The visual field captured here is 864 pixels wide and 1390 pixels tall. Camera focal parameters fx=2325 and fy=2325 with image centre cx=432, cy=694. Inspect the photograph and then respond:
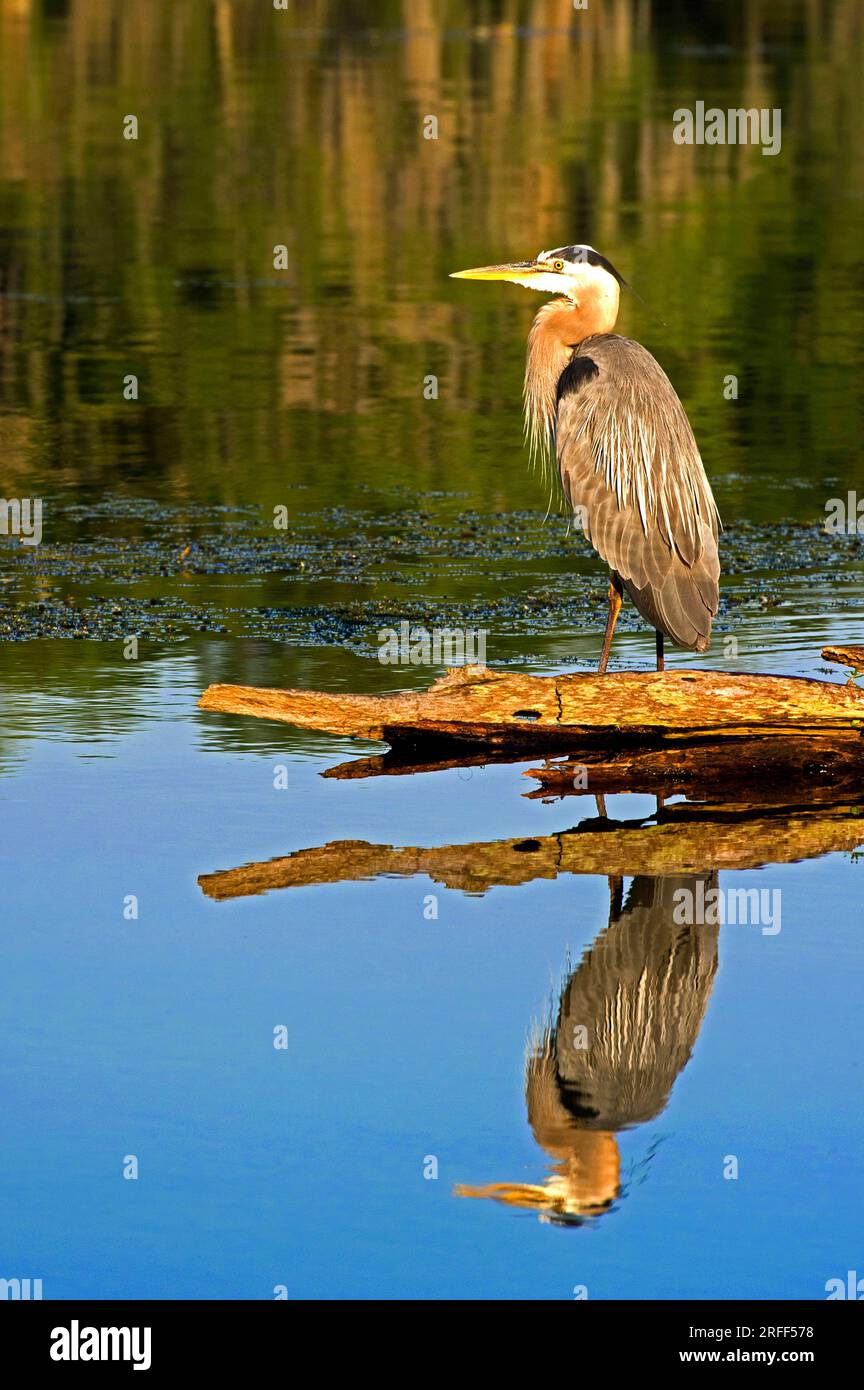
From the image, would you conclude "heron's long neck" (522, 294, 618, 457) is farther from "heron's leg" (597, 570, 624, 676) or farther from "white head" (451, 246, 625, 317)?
"heron's leg" (597, 570, 624, 676)

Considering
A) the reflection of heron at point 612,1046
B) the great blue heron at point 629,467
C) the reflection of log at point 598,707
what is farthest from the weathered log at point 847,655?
the reflection of heron at point 612,1046

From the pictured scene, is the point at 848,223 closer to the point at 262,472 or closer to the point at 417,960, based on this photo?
the point at 262,472

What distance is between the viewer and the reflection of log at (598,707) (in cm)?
820

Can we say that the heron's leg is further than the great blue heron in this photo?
No

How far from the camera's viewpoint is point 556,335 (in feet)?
33.9

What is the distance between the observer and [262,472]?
47.3 ft

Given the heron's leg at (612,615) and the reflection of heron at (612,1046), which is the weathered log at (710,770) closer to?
the heron's leg at (612,615)

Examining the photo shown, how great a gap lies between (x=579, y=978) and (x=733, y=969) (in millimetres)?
498

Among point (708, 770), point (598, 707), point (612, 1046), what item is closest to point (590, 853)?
point (598, 707)

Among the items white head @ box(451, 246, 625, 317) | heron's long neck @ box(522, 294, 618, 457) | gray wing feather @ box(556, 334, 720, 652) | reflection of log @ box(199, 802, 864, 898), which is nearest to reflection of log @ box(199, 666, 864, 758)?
reflection of log @ box(199, 802, 864, 898)

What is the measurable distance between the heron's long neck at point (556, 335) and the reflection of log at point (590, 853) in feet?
9.00

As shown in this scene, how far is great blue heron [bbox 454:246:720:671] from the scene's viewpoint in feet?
30.9

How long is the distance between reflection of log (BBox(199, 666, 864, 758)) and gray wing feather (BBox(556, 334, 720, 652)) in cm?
104
